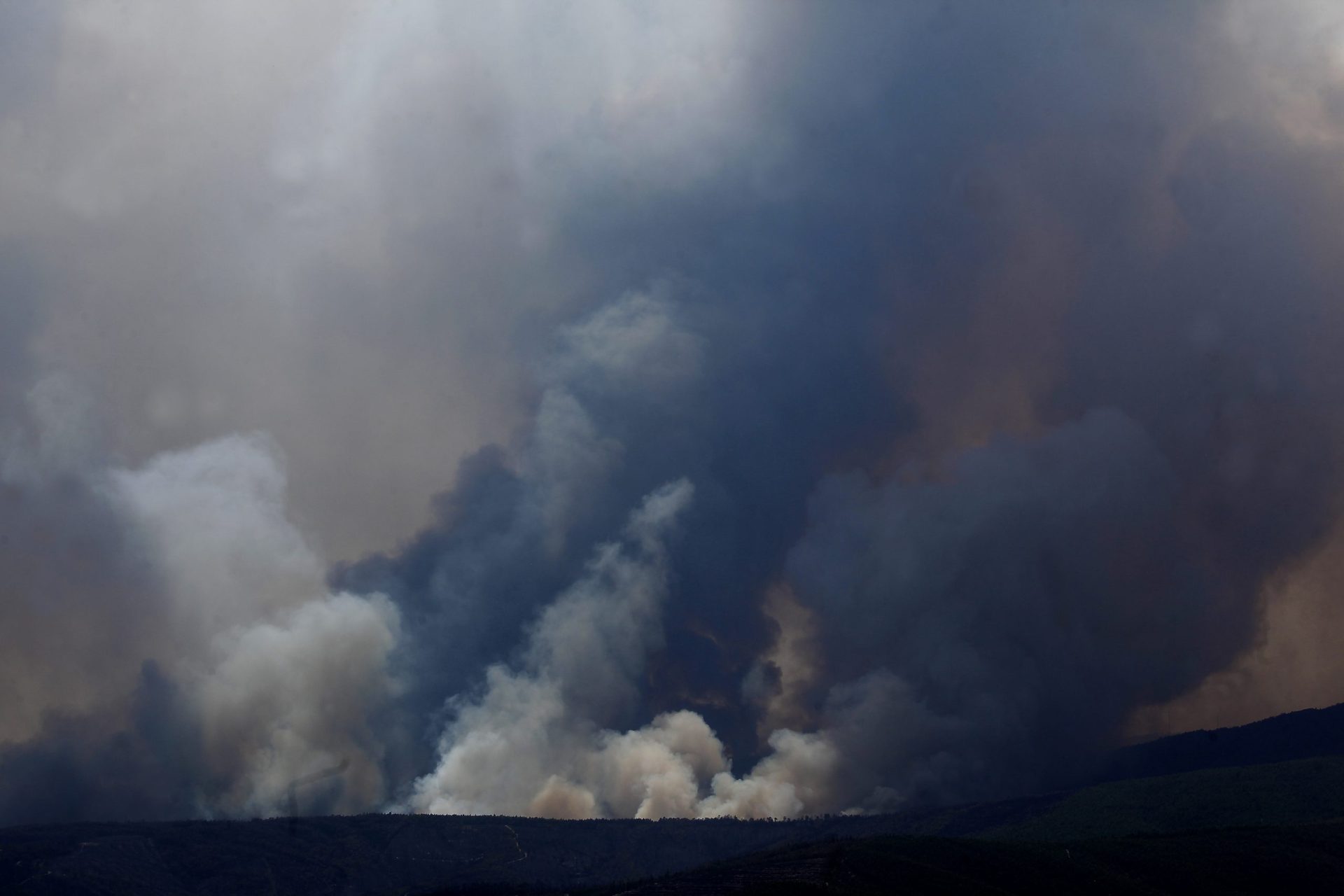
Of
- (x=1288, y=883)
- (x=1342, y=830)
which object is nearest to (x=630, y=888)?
(x=1288, y=883)

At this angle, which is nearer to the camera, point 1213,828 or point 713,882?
point 713,882

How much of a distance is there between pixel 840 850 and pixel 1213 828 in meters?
67.6

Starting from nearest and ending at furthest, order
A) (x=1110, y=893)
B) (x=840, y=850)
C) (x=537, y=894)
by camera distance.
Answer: (x=1110, y=893)
(x=840, y=850)
(x=537, y=894)

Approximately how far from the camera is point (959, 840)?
6973 inches

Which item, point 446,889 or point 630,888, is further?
point 446,889

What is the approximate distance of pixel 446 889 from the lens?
19950 cm

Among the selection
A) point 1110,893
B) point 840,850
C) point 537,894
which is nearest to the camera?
point 1110,893

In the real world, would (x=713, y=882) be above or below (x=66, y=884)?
below

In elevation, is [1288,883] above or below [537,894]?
below

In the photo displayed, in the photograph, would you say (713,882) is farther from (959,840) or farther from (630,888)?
(959,840)

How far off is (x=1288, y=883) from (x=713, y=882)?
76.4 meters

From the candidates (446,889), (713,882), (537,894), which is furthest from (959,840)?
(446,889)

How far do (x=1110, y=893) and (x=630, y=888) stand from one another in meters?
60.0

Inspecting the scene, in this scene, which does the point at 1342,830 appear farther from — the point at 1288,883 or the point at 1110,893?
the point at 1110,893
